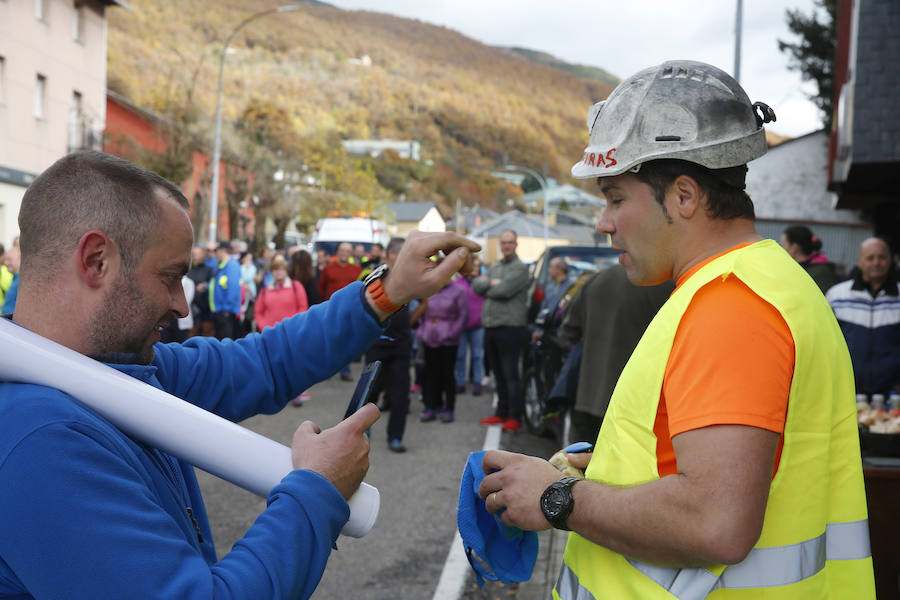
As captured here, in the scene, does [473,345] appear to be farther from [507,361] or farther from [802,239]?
[802,239]

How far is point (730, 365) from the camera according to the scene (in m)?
1.49

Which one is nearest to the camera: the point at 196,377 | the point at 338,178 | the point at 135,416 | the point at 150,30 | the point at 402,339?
the point at 135,416

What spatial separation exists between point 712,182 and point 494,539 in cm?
97

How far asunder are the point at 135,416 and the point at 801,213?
102 ft

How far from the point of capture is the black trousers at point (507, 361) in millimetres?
9828

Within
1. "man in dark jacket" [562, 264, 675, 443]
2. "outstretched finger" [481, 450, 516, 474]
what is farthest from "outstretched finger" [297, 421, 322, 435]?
"man in dark jacket" [562, 264, 675, 443]

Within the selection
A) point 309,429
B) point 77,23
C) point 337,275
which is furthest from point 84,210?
point 77,23

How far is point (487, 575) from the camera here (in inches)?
84.8

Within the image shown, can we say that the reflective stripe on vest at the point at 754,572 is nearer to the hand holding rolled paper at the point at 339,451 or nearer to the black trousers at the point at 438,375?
the hand holding rolled paper at the point at 339,451

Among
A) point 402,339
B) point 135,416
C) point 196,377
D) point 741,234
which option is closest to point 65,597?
point 135,416

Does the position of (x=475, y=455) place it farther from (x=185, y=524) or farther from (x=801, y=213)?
(x=801, y=213)

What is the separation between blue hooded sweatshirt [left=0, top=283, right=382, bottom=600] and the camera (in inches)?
52.8

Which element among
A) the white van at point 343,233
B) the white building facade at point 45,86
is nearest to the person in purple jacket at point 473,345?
the white van at point 343,233

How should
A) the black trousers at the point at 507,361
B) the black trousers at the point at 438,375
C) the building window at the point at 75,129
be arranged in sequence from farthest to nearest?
the building window at the point at 75,129 < the black trousers at the point at 438,375 < the black trousers at the point at 507,361
